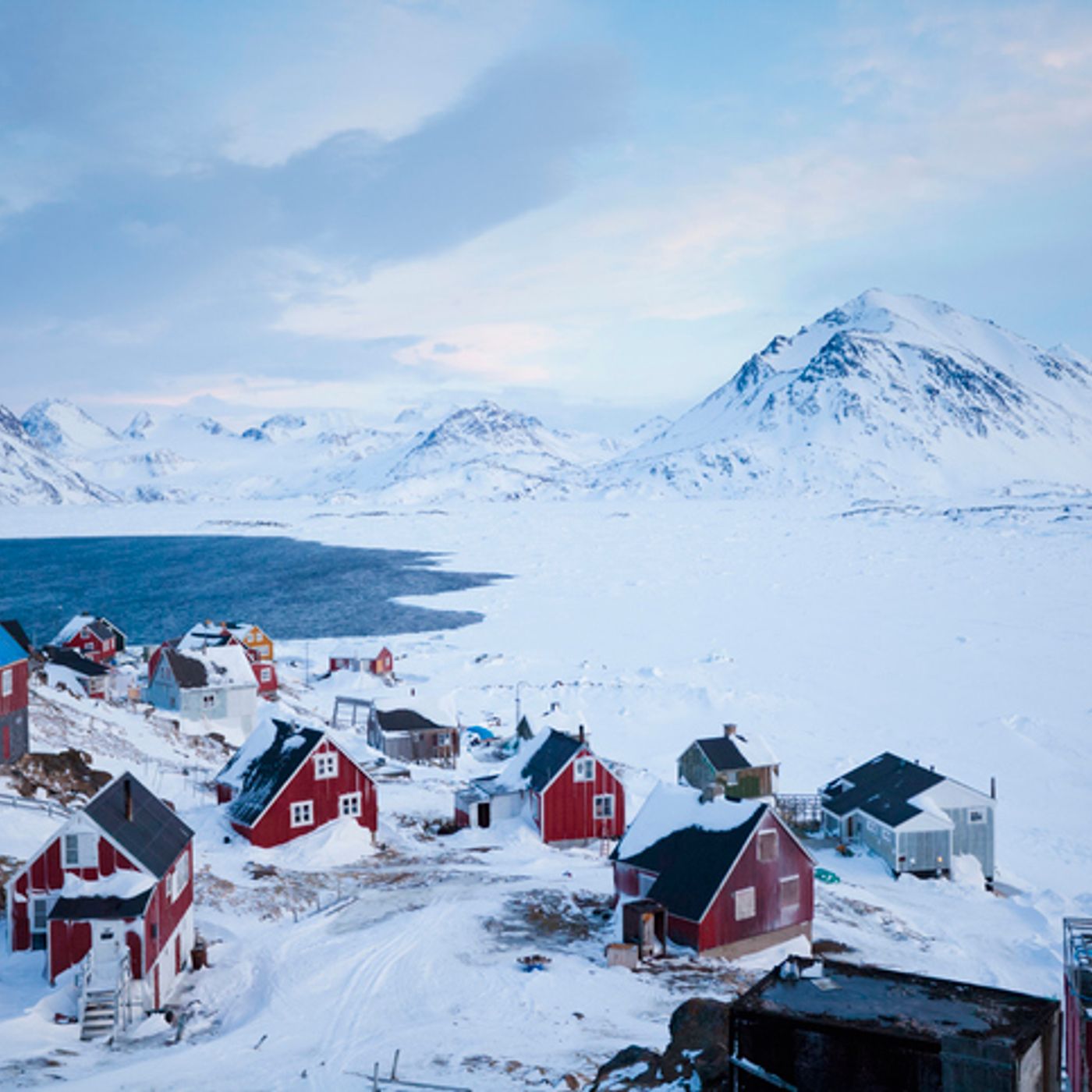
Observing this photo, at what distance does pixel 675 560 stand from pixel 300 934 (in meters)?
131

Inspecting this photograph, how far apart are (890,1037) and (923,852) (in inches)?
1261

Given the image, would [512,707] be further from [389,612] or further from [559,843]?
[389,612]

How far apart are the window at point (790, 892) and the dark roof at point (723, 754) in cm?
1686

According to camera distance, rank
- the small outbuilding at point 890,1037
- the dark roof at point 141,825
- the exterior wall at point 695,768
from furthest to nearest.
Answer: the exterior wall at point 695,768, the dark roof at point 141,825, the small outbuilding at point 890,1037

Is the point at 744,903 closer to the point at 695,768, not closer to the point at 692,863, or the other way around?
the point at 692,863

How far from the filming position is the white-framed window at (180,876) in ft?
84.2

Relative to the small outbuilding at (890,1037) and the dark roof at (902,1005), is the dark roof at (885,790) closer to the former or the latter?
the dark roof at (902,1005)

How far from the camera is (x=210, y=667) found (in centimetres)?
6094

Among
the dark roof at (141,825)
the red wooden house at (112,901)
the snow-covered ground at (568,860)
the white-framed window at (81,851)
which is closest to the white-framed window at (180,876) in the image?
the red wooden house at (112,901)

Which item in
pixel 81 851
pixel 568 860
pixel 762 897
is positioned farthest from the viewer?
pixel 568 860

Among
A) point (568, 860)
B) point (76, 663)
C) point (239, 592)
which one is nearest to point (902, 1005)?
point (568, 860)

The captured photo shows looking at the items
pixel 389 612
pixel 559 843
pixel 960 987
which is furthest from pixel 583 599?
pixel 960 987

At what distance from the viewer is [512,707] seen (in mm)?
68125

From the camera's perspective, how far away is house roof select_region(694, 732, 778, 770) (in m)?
47.5
